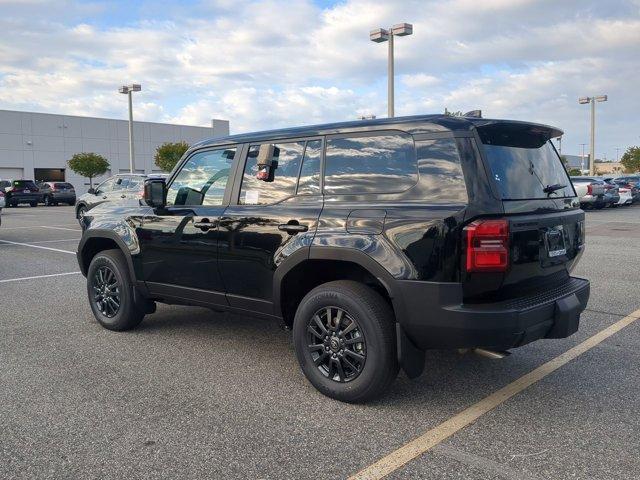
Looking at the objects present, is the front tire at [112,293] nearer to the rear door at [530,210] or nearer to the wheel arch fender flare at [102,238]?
the wheel arch fender flare at [102,238]

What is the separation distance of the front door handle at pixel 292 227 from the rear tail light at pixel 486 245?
116 cm

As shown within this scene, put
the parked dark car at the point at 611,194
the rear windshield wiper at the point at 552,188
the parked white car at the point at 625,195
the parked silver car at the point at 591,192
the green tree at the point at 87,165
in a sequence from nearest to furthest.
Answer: the rear windshield wiper at the point at 552,188 → the parked silver car at the point at 591,192 → the parked dark car at the point at 611,194 → the parked white car at the point at 625,195 → the green tree at the point at 87,165

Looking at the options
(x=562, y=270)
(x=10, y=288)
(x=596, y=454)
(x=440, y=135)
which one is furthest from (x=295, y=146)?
(x=10, y=288)

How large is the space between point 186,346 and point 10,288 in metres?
4.18

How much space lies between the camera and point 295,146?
14.5 ft

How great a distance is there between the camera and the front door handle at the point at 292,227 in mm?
4080

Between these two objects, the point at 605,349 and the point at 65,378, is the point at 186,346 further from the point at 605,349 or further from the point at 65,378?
the point at 605,349

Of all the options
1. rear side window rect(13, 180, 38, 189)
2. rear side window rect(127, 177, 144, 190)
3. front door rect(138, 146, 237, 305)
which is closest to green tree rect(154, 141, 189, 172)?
rear side window rect(13, 180, 38, 189)

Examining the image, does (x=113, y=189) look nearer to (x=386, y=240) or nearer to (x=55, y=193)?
(x=386, y=240)

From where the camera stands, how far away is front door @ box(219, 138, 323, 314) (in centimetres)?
417

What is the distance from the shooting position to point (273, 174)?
4488mm

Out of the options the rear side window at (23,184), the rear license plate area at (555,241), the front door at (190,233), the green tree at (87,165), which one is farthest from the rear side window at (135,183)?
the green tree at (87,165)

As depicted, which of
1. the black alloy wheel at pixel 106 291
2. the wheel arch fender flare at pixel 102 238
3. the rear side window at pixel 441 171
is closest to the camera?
the rear side window at pixel 441 171

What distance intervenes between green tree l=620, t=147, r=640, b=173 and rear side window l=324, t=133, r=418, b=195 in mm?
70699
